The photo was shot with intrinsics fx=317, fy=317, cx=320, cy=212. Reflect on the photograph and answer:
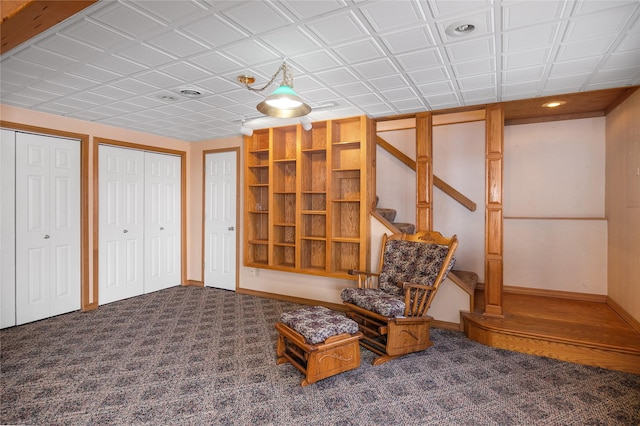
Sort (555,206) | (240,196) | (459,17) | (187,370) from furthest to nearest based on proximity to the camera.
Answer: (240,196) < (555,206) < (187,370) < (459,17)

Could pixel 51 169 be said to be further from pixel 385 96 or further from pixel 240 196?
pixel 385 96

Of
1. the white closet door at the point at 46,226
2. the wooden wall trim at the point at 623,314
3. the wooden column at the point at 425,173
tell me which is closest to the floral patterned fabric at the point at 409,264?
the wooden column at the point at 425,173

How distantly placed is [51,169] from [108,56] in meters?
2.31

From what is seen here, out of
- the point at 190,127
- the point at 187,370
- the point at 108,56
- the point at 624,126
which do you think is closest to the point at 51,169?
the point at 190,127

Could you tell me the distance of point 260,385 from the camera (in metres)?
2.41

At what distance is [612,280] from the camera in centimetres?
380

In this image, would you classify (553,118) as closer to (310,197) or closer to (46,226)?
(310,197)

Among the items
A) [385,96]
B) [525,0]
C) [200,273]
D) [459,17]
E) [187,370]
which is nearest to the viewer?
[525,0]

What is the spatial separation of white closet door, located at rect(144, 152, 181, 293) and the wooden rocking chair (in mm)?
3408

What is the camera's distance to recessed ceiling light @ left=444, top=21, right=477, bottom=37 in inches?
78.7

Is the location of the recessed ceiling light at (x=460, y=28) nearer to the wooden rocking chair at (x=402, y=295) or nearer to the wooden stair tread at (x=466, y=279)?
the wooden rocking chair at (x=402, y=295)

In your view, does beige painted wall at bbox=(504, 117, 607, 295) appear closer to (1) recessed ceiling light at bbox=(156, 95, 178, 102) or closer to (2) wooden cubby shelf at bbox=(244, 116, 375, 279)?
(2) wooden cubby shelf at bbox=(244, 116, 375, 279)

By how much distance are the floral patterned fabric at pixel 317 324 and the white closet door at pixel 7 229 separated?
3.26 meters

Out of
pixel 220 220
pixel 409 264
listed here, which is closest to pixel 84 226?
pixel 220 220
